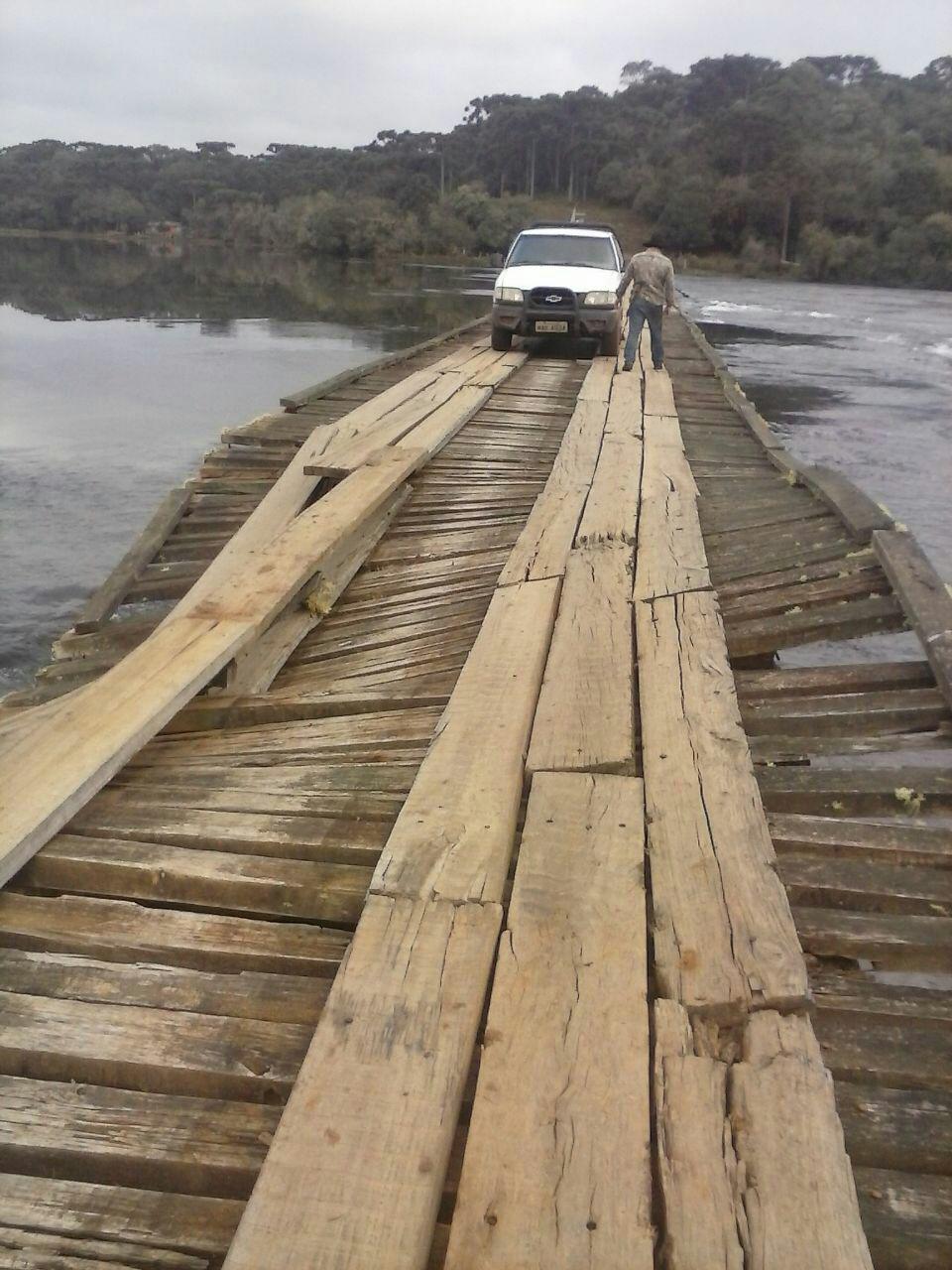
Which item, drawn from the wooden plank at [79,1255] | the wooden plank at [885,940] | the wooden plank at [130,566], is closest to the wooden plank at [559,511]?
the wooden plank at [885,940]

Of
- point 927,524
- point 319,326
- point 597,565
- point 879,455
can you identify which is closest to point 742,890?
point 597,565

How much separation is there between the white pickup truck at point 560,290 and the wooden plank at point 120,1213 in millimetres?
13111

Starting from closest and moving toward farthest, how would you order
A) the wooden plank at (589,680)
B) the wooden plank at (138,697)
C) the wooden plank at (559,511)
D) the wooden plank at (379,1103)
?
the wooden plank at (379,1103)
the wooden plank at (138,697)
the wooden plank at (589,680)
the wooden plank at (559,511)

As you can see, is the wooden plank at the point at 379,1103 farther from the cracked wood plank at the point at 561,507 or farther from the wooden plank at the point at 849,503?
the wooden plank at the point at 849,503

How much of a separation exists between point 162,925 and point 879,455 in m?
15.6

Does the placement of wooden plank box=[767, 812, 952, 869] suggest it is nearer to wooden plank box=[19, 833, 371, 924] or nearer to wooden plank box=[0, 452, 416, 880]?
wooden plank box=[19, 833, 371, 924]

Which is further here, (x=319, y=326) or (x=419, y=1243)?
(x=319, y=326)

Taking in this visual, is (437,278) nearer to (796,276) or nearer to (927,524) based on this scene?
(796,276)

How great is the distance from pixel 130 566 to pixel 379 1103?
5777 mm

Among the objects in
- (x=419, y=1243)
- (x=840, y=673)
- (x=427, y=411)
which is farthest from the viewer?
(x=427, y=411)

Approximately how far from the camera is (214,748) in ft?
11.9

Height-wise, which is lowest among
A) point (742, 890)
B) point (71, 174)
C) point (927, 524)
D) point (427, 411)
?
point (927, 524)

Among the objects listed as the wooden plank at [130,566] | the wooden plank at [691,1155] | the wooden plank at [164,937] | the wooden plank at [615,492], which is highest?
the wooden plank at [615,492]

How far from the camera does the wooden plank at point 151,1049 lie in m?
2.12
